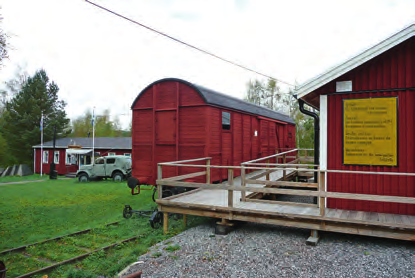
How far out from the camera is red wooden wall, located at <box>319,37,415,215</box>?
603 cm

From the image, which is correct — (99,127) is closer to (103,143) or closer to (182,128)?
(103,143)

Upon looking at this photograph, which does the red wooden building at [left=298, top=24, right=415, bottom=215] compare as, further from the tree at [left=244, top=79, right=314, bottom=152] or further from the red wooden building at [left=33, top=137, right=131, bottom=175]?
the tree at [left=244, top=79, right=314, bottom=152]

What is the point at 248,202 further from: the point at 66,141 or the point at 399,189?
the point at 66,141

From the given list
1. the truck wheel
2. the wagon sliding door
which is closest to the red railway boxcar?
the wagon sliding door

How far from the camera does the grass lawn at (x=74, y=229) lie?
19.2 feet

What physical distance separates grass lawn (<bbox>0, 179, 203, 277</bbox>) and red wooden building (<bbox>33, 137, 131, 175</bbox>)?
12.9 m

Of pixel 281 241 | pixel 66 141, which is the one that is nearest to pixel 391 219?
pixel 281 241

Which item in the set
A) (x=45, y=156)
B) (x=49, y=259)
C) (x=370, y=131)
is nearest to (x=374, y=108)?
(x=370, y=131)

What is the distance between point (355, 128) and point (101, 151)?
25564mm

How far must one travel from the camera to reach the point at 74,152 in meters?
26.8

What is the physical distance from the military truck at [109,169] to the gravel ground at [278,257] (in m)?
15.3

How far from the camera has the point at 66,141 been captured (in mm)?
Answer: 31234

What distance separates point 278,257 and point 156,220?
13.1 ft

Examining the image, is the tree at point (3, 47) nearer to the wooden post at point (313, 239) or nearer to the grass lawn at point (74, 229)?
the grass lawn at point (74, 229)
